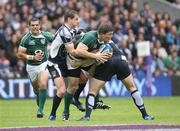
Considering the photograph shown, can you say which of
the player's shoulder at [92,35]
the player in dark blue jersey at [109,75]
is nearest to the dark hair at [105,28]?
the player's shoulder at [92,35]

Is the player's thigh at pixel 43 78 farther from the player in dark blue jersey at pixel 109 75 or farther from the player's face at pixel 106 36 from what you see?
the player's face at pixel 106 36

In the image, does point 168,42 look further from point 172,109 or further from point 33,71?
point 33,71

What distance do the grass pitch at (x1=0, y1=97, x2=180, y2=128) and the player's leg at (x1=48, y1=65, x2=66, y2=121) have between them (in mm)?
245

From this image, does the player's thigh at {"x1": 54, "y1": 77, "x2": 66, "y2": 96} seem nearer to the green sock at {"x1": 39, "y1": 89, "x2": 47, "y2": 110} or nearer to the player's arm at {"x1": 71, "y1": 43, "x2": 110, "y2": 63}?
the green sock at {"x1": 39, "y1": 89, "x2": 47, "y2": 110}

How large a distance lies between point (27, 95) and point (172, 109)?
8.10 m

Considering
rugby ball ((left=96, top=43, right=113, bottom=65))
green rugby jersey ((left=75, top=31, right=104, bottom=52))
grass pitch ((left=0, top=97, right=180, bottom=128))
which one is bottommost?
grass pitch ((left=0, top=97, right=180, bottom=128))

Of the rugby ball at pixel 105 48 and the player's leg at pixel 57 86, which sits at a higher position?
the rugby ball at pixel 105 48

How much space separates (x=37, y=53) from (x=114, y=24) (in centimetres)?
1256

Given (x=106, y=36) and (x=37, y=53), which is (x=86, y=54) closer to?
(x=106, y=36)

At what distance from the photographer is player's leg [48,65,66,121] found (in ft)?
54.7

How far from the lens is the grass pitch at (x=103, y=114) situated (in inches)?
624

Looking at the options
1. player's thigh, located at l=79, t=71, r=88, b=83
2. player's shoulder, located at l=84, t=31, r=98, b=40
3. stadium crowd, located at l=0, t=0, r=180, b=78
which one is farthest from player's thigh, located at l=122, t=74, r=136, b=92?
stadium crowd, located at l=0, t=0, r=180, b=78

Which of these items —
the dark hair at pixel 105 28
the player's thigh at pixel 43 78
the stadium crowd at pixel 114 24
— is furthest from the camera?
the stadium crowd at pixel 114 24

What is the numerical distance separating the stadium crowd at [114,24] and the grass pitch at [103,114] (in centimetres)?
262
